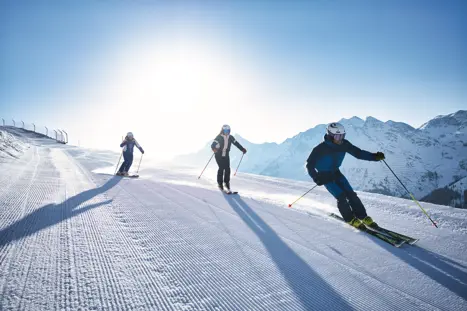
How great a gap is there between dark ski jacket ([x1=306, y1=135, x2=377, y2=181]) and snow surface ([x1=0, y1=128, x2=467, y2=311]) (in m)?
1.18

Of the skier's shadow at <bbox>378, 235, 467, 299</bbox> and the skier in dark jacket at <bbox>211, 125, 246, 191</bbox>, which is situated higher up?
the skier in dark jacket at <bbox>211, 125, 246, 191</bbox>

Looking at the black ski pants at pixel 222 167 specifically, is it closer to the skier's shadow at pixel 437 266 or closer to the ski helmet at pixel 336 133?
the ski helmet at pixel 336 133

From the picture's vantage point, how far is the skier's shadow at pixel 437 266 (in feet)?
8.00

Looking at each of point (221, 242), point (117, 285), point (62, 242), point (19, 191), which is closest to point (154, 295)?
point (117, 285)

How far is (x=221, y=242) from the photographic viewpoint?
315cm

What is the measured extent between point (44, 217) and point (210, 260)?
2748mm

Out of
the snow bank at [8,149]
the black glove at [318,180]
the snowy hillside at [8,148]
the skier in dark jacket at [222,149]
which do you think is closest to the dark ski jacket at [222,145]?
the skier in dark jacket at [222,149]

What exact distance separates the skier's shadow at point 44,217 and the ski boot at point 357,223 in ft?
15.9

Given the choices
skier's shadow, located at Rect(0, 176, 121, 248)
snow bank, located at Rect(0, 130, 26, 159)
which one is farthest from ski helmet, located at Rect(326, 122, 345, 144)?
snow bank, located at Rect(0, 130, 26, 159)

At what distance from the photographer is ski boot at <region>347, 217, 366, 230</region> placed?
408 cm

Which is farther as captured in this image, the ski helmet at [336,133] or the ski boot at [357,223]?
the ski helmet at [336,133]

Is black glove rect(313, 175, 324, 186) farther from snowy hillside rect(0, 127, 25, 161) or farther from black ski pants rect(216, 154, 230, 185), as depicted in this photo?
snowy hillside rect(0, 127, 25, 161)

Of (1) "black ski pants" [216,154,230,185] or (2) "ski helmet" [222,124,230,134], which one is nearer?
(1) "black ski pants" [216,154,230,185]

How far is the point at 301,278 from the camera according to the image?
2350mm
